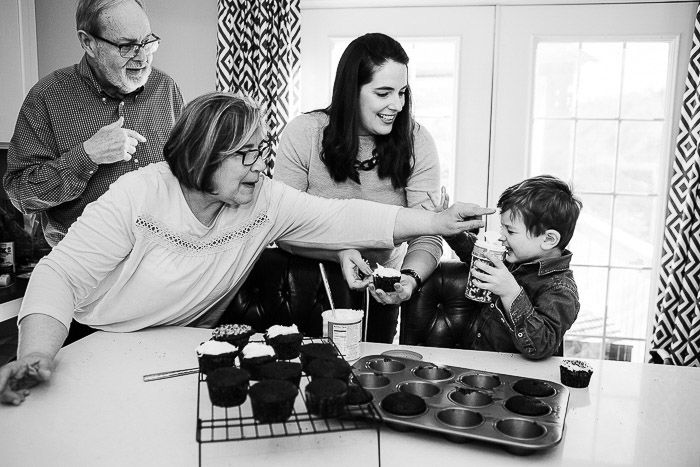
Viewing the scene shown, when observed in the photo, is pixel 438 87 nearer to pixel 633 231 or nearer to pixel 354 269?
pixel 633 231

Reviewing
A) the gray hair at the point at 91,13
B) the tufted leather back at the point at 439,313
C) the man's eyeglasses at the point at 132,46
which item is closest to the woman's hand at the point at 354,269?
the tufted leather back at the point at 439,313

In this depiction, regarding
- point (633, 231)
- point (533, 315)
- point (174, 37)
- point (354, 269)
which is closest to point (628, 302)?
point (633, 231)

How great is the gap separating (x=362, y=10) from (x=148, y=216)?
1935 mm

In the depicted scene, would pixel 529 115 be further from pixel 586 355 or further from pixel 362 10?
pixel 586 355

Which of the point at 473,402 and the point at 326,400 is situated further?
the point at 473,402

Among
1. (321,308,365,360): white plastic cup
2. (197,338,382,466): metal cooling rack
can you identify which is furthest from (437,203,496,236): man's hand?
(197,338,382,466): metal cooling rack

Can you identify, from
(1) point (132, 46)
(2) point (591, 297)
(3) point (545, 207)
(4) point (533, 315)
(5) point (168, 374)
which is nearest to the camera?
(5) point (168, 374)

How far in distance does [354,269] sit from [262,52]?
1.68 m

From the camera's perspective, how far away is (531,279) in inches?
66.2

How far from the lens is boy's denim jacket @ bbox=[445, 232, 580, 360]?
1.53 metres

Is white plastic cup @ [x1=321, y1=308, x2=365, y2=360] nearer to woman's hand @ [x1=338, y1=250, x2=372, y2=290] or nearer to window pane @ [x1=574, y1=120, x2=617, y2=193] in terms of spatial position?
woman's hand @ [x1=338, y1=250, x2=372, y2=290]

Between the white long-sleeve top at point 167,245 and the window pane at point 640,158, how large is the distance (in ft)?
5.77

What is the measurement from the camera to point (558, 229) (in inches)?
66.5

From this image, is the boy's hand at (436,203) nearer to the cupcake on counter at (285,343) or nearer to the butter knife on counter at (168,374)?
the cupcake on counter at (285,343)
